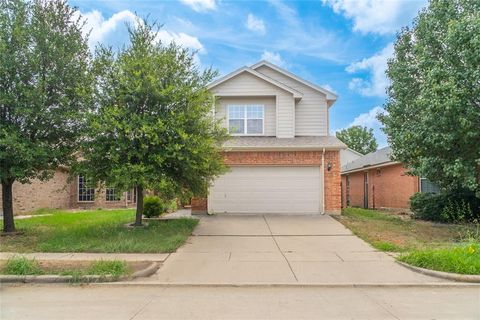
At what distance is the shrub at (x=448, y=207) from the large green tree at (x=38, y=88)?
585 inches

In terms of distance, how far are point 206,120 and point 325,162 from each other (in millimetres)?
6759

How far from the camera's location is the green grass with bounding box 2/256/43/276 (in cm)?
768

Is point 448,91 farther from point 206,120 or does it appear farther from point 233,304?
point 233,304

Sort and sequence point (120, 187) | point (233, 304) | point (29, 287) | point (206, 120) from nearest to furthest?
point (233, 304) → point (29, 287) → point (120, 187) → point (206, 120)

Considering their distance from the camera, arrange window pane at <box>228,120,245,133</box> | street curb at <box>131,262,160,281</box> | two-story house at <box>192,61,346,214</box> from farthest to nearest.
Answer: window pane at <box>228,120,245,133</box>, two-story house at <box>192,61,346,214</box>, street curb at <box>131,262,160,281</box>

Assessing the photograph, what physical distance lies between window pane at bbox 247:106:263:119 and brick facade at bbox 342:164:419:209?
7.48m

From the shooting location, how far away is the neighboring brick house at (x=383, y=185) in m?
21.9

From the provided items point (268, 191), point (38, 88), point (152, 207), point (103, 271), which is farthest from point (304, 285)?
point (152, 207)

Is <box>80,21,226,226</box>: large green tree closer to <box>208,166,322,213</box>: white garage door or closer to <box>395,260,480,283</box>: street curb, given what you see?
<box>208,166,322,213</box>: white garage door

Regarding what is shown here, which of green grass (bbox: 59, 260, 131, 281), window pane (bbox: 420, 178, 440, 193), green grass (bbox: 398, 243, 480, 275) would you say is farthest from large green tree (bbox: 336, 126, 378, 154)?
green grass (bbox: 59, 260, 131, 281)

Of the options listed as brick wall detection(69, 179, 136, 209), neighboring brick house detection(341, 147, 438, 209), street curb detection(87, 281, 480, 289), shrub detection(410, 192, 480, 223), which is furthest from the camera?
brick wall detection(69, 179, 136, 209)

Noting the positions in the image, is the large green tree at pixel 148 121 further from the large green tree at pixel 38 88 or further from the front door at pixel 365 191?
the front door at pixel 365 191

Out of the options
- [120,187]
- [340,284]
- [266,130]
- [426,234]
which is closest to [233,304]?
[340,284]

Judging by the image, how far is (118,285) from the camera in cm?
733
